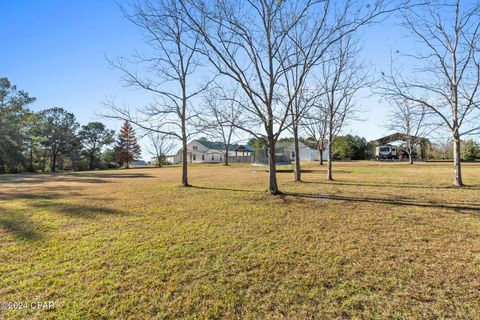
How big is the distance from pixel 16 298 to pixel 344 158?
169 feet

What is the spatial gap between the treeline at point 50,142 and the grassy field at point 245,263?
2958 centimetres

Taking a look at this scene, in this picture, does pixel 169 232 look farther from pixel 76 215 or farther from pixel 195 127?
pixel 195 127

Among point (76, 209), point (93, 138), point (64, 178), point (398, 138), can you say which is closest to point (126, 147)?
point (93, 138)

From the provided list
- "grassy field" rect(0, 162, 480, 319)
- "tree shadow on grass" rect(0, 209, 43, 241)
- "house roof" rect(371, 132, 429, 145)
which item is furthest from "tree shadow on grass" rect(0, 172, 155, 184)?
"house roof" rect(371, 132, 429, 145)

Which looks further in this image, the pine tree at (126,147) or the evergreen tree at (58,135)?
the pine tree at (126,147)

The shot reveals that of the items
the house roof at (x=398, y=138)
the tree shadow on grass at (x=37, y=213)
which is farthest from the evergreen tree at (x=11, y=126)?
the house roof at (x=398, y=138)

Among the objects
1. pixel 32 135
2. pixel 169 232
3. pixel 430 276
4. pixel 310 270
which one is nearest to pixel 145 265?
pixel 169 232

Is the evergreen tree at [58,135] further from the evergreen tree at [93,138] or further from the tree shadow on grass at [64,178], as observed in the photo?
the tree shadow on grass at [64,178]

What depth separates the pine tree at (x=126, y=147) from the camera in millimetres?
42656

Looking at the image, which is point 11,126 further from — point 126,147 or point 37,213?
point 37,213

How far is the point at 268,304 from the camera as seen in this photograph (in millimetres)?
2385

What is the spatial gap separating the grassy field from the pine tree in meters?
39.7

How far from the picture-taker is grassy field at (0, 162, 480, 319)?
2.34 metres

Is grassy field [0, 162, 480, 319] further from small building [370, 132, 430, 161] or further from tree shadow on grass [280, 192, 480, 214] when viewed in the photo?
small building [370, 132, 430, 161]
